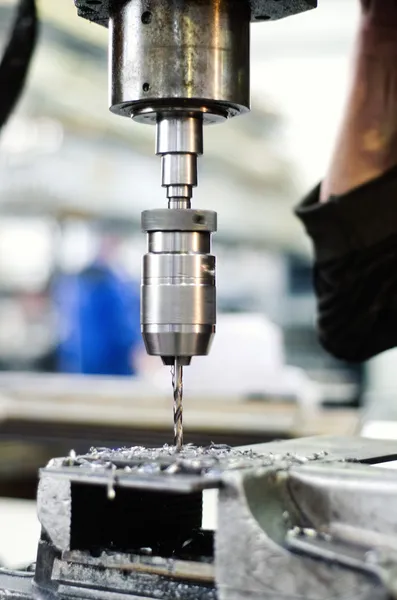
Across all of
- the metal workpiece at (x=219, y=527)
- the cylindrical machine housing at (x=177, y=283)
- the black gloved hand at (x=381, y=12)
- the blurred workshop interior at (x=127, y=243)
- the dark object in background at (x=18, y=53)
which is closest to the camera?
the metal workpiece at (x=219, y=527)

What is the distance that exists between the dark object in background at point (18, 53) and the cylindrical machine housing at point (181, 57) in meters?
0.73

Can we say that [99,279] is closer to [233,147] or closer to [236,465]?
[233,147]

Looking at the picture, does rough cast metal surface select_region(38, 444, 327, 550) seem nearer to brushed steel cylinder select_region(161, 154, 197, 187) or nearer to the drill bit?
the drill bit

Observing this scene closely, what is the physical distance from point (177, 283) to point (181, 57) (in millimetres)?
206

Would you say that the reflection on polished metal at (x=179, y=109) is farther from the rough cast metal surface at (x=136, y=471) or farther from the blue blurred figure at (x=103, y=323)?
the blue blurred figure at (x=103, y=323)

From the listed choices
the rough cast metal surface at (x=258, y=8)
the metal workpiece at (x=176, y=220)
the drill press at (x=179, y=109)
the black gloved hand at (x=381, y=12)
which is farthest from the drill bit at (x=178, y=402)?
the black gloved hand at (x=381, y=12)

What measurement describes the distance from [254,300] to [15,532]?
10.6ft

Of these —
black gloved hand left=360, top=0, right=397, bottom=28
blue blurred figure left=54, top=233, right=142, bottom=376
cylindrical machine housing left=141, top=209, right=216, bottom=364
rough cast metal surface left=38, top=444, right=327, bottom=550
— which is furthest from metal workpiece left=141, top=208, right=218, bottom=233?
blue blurred figure left=54, top=233, right=142, bottom=376

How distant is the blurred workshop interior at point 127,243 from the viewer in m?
3.57

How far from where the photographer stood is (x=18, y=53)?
156 centimetres

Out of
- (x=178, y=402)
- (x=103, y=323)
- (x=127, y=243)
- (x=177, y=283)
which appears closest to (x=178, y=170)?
(x=177, y=283)

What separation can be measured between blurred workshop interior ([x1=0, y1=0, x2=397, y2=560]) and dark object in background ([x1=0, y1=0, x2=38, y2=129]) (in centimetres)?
200

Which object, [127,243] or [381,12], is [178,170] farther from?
[127,243]

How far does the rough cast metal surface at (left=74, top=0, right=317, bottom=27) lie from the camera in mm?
895
